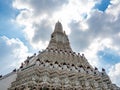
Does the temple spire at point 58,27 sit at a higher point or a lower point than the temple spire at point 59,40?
higher

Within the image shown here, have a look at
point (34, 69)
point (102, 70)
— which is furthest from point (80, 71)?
point (34, 69)

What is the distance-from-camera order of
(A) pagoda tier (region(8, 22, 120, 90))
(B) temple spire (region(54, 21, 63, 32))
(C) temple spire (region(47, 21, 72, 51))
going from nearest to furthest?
(A) pagoda tier (region(8, 22, 120, 90)), (C) temple spire (region(47, 21, 72, 51)), (B) temple spire (region(54, 21, 63, 32))

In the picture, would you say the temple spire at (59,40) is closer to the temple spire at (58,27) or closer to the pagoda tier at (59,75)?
the temple spire at (58,27)

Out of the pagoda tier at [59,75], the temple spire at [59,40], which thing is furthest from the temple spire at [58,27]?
the pagoda tier at [59,75]

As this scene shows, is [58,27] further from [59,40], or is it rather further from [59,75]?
[59,75]

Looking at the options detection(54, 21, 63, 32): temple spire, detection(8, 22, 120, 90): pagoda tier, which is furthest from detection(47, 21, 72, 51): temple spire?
detection(8, 22, 120, 90): pagoda tier

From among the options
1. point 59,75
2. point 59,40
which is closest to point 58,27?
point 59,40

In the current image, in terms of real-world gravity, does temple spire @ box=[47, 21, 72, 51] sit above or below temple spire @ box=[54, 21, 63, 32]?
below

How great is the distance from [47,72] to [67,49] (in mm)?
25865

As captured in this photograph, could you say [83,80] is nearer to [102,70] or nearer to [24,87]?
[102,70]

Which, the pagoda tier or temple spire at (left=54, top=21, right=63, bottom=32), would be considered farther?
temple spire at (left=54, top=21, right=63, bottom=32)

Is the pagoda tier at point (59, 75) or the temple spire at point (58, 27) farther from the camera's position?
the temple spire at point (58, 27)

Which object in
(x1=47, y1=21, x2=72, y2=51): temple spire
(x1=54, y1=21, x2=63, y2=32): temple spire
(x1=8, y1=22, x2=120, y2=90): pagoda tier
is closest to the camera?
(x1=8, y1=22, x2=120, y2=90): pagoda tier

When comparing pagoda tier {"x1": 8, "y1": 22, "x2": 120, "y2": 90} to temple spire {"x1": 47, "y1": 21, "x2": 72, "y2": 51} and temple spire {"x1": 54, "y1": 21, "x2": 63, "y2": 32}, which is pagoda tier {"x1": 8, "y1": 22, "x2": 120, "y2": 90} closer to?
temple spire {"x1": 47, "y1": 21, "x2": 72, "y2": 51}
